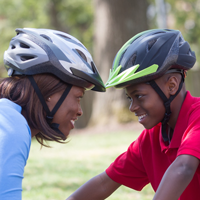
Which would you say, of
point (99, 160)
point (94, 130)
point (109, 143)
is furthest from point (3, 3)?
point (99, 160)

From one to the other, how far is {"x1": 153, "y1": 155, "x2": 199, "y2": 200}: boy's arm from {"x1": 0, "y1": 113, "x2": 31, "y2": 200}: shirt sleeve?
0.86m

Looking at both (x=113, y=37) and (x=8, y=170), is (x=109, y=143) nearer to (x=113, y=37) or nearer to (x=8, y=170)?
(x=113, y=37)

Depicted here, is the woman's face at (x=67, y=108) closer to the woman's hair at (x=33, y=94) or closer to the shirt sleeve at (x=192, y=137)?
the woman's hair at (x=33, y=94)

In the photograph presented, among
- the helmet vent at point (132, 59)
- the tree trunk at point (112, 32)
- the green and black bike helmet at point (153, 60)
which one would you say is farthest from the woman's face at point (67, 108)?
the tree trunk at point (112, 32)

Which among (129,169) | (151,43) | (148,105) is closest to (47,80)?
(148,105)

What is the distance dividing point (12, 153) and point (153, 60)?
1.41 m

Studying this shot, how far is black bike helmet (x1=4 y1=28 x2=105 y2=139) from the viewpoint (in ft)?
8.68

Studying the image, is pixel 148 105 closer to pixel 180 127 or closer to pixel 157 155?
pixel 180 127

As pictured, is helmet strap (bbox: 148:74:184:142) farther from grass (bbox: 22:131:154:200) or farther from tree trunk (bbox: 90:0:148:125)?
tree trunk (bbox: 90:0:148:125)

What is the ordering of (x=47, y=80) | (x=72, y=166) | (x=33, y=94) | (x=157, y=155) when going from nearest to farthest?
(x=33, y=94) < (x=47, y=80) < (x=157, y=155) < (x=72, y=166)

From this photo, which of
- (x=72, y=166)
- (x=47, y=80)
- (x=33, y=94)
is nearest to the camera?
(x=33, y=94)

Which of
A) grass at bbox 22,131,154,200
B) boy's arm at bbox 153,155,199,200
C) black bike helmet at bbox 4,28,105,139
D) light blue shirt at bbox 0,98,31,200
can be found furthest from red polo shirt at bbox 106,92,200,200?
grass at bbox 22,131,154,200

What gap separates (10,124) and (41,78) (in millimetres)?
671

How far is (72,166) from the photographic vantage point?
21.4ft
